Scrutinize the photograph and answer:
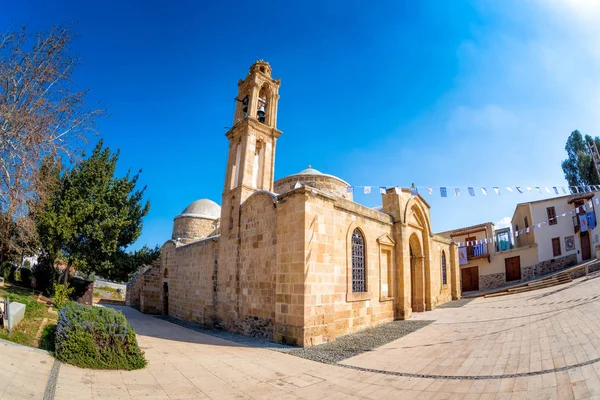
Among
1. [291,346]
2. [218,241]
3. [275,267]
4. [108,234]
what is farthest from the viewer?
[108,234]

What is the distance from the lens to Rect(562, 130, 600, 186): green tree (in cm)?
2714

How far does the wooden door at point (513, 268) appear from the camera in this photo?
2286 centimetres

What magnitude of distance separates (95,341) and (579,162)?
38595 mm

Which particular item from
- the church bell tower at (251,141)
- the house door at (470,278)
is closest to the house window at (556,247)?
the house door at (470,278)

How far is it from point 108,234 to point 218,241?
7.74 meters

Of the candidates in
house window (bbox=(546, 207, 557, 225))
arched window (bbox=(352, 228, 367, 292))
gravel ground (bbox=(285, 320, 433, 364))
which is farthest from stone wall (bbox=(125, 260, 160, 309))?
house window (bbox=(546, 207, 557, 225))

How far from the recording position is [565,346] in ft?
17.2

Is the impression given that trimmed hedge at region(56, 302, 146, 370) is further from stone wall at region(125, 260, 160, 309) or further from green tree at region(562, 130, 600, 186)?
green tree at region(562, 130, 600, 186)

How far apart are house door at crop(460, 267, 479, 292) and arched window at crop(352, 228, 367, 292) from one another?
20.2 m

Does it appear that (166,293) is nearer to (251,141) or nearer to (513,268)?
(251,141)

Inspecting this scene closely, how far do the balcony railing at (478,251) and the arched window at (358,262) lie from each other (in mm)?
19606

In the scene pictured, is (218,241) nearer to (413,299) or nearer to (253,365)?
(253,365)

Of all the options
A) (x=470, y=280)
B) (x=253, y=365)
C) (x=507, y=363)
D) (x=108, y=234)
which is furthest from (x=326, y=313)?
(x=470, y=280)

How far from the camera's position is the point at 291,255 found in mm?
8219
